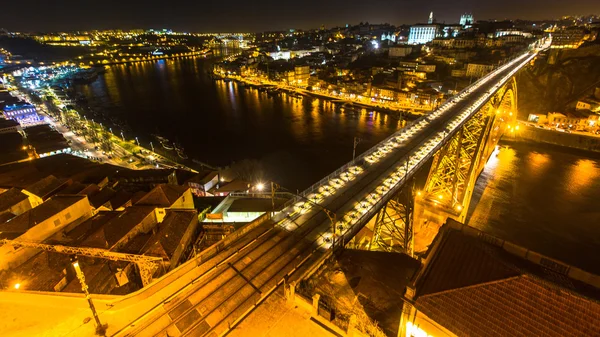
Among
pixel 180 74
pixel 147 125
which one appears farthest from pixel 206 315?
pixel 180 74

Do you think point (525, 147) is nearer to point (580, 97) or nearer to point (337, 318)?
point (580, 97)

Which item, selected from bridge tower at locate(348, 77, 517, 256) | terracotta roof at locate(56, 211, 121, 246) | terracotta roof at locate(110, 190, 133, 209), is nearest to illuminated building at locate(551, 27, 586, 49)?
bridge tower at locate(348, 77, 517, 256)

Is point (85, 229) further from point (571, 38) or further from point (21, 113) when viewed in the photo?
point (571, 38)

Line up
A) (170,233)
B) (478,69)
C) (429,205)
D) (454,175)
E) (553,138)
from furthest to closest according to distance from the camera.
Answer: (478,69) → (553,138) → (429,205) → (454,175) → (170,233)

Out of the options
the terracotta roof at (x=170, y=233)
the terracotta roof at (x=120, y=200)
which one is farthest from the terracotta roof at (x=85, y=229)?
the terracotta roof at (x=170, y=233)

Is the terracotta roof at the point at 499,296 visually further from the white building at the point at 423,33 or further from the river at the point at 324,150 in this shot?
the white building at the point at 423,33

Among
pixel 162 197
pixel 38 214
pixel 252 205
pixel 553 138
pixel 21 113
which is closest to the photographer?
pixel 38 214

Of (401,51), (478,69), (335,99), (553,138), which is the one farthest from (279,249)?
(401,51)

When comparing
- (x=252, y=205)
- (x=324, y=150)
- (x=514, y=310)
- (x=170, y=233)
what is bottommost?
(x=324, y=150)
